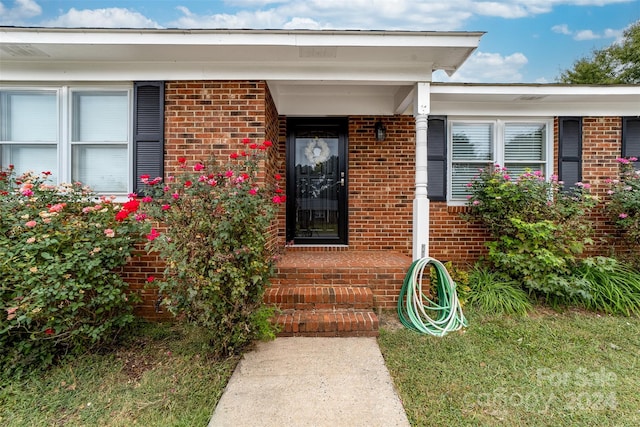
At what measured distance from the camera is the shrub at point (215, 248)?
Result: 94.0 inches

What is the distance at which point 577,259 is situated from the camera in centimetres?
436

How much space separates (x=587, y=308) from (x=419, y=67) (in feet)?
11.6

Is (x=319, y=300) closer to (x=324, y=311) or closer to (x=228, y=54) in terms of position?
(x=324, y=311)

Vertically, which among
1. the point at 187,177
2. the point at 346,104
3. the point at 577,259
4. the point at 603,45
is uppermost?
the point at 603,45

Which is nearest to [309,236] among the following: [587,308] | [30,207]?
[30,207]

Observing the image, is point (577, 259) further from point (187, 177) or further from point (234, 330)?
point (187, 177)

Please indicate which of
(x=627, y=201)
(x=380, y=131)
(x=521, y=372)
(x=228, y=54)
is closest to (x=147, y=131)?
(x=228, y=54)

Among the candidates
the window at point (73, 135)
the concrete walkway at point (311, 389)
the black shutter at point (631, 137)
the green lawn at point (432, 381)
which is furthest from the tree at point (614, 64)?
the window at point (73, 135)

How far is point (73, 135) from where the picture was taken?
143 inches

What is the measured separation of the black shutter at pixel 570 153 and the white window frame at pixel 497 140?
0.12m

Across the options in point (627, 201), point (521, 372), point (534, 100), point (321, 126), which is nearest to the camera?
point (521, 372)

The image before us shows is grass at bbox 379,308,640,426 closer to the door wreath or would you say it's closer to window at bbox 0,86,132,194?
the door wreath

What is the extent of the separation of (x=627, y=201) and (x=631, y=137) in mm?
1267

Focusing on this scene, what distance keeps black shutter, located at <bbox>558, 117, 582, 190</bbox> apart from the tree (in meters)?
12.3
